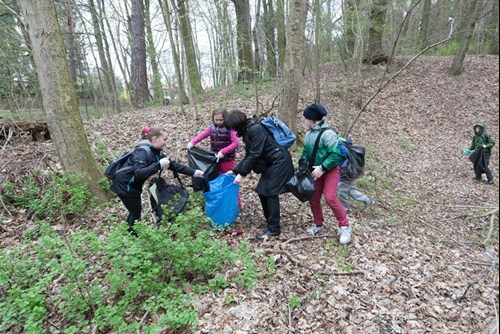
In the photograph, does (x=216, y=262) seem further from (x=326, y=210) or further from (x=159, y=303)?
(x=326, y=210)

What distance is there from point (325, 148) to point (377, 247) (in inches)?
70.4

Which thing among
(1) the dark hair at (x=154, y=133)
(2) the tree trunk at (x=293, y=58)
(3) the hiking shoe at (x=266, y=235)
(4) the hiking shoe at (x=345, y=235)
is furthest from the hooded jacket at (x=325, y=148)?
(2) the tree trunk at (x=293, y=58)

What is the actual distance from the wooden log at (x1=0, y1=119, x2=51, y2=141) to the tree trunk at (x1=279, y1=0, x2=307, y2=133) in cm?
555

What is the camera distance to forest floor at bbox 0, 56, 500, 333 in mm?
Result: 2996

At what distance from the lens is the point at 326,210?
5.42 m

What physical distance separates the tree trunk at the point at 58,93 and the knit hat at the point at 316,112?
377 cm

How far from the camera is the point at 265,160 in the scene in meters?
4.07

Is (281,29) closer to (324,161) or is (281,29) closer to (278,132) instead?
(278,132)

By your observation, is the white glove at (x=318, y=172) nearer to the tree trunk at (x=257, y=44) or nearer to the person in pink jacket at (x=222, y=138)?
the person in pink jacket at (x=222, y=138)

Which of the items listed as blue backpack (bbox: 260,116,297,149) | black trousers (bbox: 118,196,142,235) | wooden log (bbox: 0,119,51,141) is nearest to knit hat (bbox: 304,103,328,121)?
blue backpack (bbox: 260,116,297,149)

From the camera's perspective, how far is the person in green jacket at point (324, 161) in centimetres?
A: 386

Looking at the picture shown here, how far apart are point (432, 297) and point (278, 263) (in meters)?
1.87

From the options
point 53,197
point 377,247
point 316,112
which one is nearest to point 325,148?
point 316,112

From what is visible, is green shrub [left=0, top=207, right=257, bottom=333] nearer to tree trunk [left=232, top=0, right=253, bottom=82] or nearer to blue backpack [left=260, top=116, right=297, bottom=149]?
blue backpack [left=260, top=116, right=297, bottom=149]
